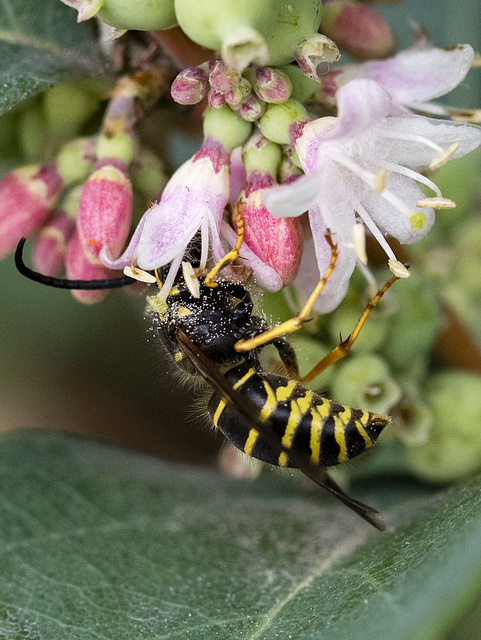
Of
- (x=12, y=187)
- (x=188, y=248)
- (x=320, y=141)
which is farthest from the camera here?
(x=12, y=187)

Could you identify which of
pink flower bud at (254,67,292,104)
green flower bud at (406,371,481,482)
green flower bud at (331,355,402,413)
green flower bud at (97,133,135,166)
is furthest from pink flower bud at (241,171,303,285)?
green flower bud at (406,371,481,482)

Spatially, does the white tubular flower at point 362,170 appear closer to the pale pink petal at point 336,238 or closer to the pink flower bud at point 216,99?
the pale pink petal at point 336,238

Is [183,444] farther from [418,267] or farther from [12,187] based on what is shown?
[12,187]

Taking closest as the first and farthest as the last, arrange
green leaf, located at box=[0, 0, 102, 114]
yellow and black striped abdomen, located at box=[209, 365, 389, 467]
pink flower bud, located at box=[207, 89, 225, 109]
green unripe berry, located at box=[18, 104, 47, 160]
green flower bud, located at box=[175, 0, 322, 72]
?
green flower bud, located at box=[175, 0, 322, 72], pink flower bud, located at box=[207, 89, 225, 109], yellow and black striped abdomen, located at box=[209, 365, 389, 467], green leaf, located at box=[0, 0, 102, 114], green unripe berry, located at box=[18, 104, 47, 160]

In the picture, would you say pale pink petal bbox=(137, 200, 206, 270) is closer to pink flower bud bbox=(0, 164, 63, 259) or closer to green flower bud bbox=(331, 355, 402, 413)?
pink flower bud bbox=(0, 164, 63, 259)

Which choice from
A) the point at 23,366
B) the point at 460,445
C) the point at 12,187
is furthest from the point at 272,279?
the point at 23,366

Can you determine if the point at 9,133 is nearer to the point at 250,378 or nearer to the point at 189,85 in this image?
the point at 189,85
